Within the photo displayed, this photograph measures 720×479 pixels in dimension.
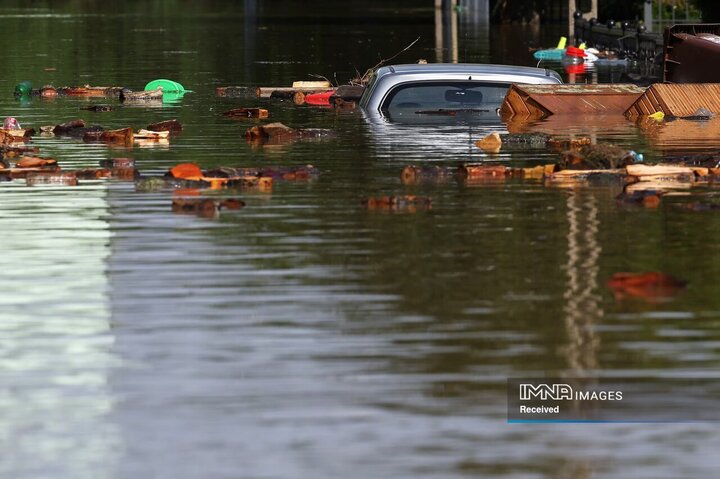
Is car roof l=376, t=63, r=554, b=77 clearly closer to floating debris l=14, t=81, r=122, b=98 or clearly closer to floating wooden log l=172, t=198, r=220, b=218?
floating wooden log l=172, t=198, r=220, b=218

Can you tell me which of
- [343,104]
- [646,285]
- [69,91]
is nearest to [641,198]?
[646,285]

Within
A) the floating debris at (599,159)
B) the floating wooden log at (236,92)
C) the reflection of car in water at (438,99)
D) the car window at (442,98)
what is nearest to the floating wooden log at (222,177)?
the floating debris at (599,159)

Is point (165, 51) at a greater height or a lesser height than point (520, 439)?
greater

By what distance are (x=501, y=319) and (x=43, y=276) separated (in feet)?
11.6

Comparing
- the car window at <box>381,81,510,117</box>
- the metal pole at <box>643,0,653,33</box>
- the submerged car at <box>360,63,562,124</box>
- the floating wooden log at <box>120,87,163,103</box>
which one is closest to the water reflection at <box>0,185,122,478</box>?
the submerged car at <box>360,63,562,124</box>

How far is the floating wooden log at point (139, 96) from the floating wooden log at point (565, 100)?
881 centimetres

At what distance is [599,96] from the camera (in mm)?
27875

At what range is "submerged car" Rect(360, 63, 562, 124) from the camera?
25.5 m

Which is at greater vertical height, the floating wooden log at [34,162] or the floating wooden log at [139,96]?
the floating wooden log at [139,96]

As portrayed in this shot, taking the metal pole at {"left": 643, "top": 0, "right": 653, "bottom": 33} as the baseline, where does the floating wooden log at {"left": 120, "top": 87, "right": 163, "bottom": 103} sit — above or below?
below

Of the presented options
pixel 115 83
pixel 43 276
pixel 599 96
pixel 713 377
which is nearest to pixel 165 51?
pixel 115 83

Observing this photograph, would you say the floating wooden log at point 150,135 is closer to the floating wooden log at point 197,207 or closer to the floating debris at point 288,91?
the floating wooden log at point 197,207

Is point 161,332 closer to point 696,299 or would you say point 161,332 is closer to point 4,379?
point 4,379

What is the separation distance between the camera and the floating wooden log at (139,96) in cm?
3297
